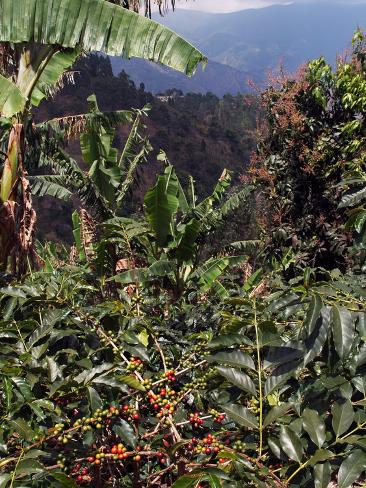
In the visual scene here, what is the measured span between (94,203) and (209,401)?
628cm

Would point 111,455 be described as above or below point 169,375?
below

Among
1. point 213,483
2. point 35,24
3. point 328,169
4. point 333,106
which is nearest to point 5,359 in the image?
point 213,483

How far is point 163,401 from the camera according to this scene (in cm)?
174

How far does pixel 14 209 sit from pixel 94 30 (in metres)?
1.68

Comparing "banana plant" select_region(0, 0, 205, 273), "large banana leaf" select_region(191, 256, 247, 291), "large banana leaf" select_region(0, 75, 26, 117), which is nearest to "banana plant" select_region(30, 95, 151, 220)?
"large banana leaf" select_region(191, 256, 247, 291)

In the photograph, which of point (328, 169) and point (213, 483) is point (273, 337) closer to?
point (213, 483)

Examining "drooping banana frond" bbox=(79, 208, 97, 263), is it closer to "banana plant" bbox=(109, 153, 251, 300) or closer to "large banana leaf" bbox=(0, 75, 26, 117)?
"banana plant" bbox=(109, 153, 251, 300)

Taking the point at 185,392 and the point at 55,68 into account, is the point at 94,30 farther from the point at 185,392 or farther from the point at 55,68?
the point at 185,392

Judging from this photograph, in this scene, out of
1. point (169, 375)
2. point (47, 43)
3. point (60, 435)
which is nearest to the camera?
point (60, 435)

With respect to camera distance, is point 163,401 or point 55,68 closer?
point 163,401

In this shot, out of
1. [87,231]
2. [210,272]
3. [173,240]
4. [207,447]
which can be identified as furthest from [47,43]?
[87,231]

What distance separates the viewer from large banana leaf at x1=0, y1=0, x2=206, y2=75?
12.3ft

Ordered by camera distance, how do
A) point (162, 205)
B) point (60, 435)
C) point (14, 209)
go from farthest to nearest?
1. point (162, 205)
2. point (14, 209)
3. point (60, 435)

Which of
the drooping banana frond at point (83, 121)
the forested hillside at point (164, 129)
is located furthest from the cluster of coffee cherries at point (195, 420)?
the forested hillside at point (164, 129)
